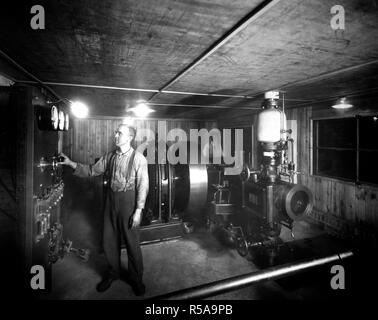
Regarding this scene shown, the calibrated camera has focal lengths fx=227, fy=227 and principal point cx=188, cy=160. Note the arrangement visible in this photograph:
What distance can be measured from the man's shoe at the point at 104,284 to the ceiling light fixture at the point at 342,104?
532 cm

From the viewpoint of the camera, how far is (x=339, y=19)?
1.48 m

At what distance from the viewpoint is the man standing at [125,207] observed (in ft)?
11.0

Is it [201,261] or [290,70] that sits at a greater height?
[290,70]

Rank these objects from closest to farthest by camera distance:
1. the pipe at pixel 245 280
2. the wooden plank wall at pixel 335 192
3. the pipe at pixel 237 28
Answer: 1. the pipe at pixel 245 280
2. the pipe at pixel 237 28
3. the wooden plank wall at pixel 335 192

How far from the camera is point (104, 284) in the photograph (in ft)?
11.3

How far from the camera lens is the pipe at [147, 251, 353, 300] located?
0.89 m

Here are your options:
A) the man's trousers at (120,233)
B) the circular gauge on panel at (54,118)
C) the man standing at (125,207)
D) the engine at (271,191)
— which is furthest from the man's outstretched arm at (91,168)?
the engine at (271,191)

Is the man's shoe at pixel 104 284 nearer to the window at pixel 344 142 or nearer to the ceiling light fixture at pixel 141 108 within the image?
the ceiling light fixture at pixel 141 108

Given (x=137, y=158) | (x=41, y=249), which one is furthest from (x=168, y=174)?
(x=41, y=249)

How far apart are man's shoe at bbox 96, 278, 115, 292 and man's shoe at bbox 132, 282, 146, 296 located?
1.38 ft

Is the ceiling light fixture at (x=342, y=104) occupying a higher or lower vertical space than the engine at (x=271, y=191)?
higher

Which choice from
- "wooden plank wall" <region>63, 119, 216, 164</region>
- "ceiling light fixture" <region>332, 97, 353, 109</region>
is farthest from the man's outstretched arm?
"ceiling light fixture" <region>332, 97, 353, 109</region>

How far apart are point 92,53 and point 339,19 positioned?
1.97 meters

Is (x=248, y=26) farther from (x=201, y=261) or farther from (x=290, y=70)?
(x=201, y=261)
